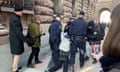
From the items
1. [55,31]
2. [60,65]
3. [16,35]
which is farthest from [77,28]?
[16,35]

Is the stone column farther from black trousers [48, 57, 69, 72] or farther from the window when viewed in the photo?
black trousers [48, 57, 69, 72]

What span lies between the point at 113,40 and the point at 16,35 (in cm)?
513

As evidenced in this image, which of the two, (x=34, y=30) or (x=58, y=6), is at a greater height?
(x=58, y=6)

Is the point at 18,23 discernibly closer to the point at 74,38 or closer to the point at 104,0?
the point at 74,38

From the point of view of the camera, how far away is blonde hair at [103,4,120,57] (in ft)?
4.60

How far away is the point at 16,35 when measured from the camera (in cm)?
642

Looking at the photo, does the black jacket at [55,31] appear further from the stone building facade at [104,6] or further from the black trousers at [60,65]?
the stone building facade at [104,6]

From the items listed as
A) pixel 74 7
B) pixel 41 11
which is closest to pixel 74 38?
pixel 41 11

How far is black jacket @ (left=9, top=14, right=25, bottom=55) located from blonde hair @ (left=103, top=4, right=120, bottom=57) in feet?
16.3

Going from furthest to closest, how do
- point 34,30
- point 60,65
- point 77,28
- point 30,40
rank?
1. point 34,30
2. point 30,40
3. point 77,28
4. point 60,65

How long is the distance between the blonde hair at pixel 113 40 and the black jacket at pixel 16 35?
196 inches

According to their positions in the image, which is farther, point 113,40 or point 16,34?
point 16,34

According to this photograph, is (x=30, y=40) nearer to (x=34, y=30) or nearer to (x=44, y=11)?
(x=34, y=30)

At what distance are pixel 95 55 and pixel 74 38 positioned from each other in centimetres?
183
